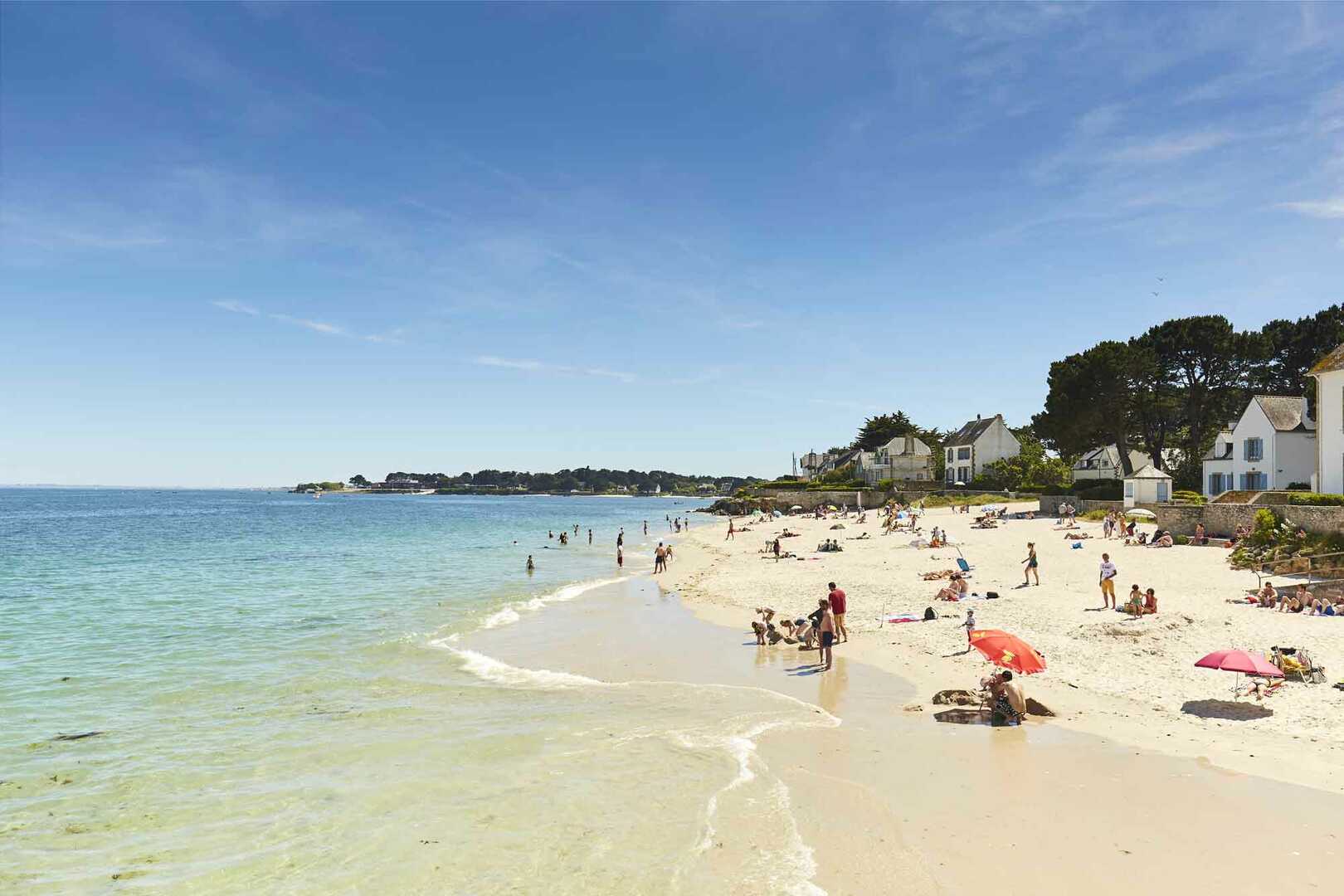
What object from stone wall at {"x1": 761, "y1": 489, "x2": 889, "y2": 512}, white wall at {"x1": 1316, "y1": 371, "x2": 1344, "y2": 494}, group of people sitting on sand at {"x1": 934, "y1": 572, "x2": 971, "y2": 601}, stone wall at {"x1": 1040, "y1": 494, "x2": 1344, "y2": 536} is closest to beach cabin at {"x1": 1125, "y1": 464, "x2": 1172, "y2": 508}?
stone wall at {"x1": 1040, "y1": 494, "x2": 1344, "y2": 536}

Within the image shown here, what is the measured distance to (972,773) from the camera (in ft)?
38.2

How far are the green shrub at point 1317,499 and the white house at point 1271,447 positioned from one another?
47.2 ft

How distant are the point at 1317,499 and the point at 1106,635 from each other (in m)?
17.9

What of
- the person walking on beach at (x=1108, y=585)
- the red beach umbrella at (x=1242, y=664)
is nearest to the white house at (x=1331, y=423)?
the person walking on beach at (x=1108, y=585)

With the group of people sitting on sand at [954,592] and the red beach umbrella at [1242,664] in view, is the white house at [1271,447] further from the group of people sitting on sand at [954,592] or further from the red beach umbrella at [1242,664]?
the red beach umbrella at [1242,664]

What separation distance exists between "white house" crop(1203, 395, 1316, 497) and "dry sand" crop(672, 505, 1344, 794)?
51.6ft

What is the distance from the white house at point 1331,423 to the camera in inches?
1293

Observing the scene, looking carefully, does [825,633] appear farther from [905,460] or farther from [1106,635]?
[905,460]

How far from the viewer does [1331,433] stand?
33375 millimetres

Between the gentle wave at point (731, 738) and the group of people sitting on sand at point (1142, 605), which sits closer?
the gentle wave at point (731, 738)

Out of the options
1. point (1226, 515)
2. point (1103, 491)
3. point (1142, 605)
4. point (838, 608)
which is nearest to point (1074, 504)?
point (1103, 491)

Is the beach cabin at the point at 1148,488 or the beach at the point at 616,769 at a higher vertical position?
the beach cabin at the point at 1148,488

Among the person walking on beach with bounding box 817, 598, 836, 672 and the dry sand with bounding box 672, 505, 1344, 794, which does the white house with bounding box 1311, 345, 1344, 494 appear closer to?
the dry sand with bounding box 672, 505, 1344, 794

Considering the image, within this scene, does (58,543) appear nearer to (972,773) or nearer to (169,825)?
(169,825)
